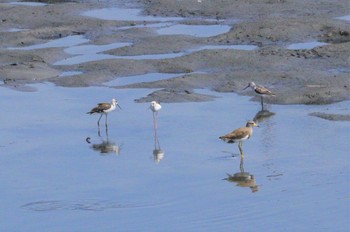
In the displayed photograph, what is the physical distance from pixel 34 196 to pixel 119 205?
1545mm

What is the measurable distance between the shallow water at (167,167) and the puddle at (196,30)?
5.71 m

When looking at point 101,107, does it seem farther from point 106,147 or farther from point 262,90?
point 262,90

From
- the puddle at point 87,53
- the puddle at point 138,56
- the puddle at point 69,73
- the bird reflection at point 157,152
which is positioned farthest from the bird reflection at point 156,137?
the puddle at point 87,53

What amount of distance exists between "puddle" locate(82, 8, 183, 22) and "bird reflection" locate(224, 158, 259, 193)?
14159 mm

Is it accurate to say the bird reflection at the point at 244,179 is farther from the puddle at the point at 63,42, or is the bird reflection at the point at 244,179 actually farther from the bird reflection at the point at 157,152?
the puddle at the point at 63,42

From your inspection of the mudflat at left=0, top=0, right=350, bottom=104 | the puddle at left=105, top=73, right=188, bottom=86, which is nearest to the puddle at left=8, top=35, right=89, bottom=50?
the mudflat at left=0, top=0, right=350, bottom=104

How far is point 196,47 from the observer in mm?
29469

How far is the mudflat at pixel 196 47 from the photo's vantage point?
26.0 meters

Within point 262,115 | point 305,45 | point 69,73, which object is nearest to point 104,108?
point 262,115

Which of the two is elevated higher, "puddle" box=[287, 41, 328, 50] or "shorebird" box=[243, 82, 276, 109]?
"puddle" box=[287, 41, 328, 50]

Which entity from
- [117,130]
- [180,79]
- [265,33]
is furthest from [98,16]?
[117,130]

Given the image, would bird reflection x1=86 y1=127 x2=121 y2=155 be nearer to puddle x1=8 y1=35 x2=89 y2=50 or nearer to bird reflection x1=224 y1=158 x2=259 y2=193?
bird reflection x1=224 y1=158 x2=259 y2=193

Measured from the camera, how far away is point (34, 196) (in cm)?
1847

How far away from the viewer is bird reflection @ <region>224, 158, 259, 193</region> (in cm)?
1874
